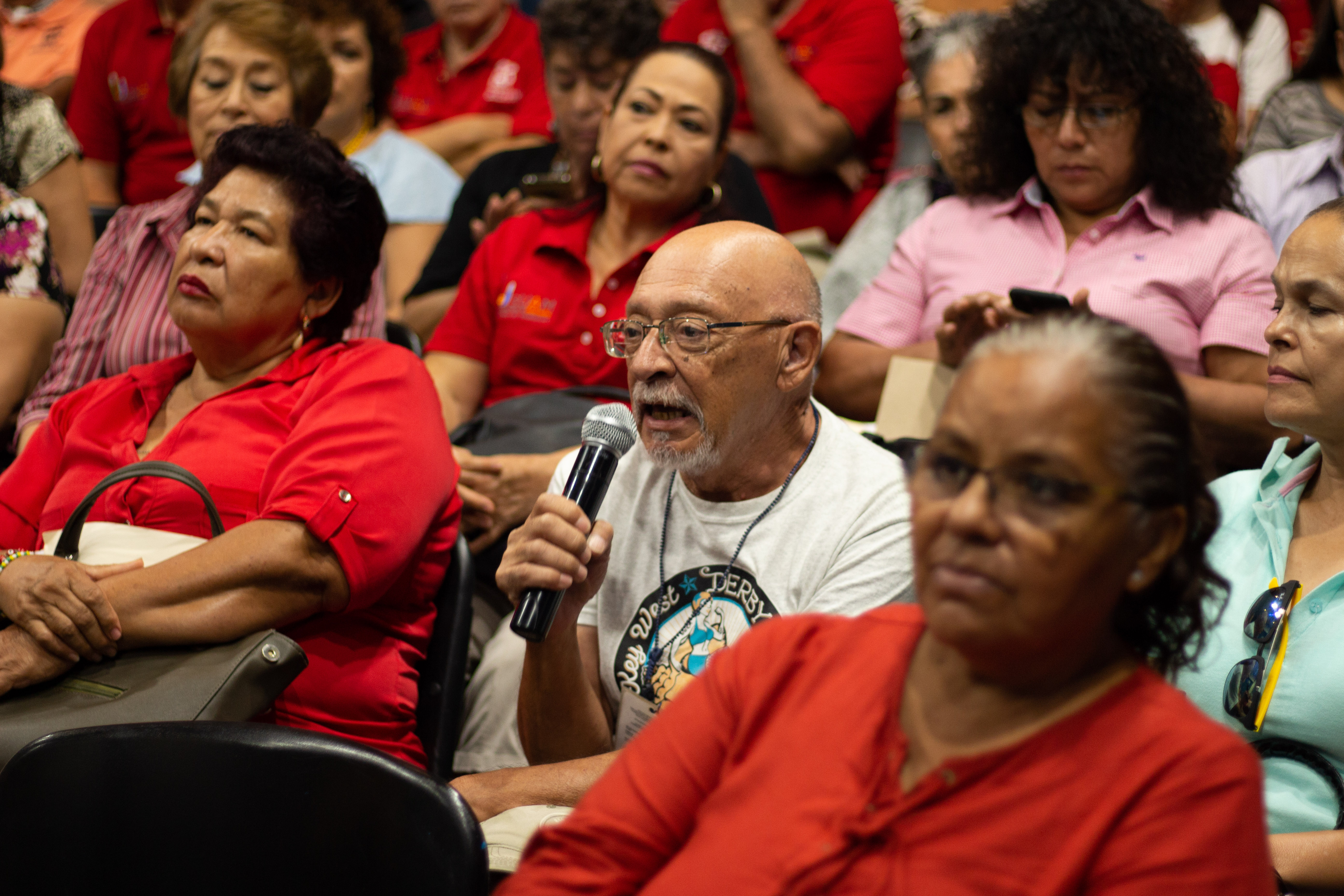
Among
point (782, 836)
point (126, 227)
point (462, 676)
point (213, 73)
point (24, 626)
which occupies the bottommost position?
point (462, 676)

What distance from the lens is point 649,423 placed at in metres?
1.83

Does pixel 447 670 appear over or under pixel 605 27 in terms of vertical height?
under

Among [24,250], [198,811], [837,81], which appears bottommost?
[198,811]

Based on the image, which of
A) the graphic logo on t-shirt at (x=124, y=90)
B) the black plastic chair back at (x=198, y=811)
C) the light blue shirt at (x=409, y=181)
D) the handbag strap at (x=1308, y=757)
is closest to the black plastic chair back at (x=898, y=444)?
the handbag strap at (x=1308, y=757)

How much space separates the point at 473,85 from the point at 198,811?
11.2 ft

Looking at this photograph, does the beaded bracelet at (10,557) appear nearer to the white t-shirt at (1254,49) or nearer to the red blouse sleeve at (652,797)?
the red blouse sleeve at (652,797)

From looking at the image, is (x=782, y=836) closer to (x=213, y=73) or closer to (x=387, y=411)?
(x=387, y=411)

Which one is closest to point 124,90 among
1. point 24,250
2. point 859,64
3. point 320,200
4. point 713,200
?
point 24,250

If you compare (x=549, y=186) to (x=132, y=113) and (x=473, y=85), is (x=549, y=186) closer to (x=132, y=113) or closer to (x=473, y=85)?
(x=473, y=85)

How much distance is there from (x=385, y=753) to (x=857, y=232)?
7.28 feet

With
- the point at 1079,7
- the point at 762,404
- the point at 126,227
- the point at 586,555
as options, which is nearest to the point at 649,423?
the point at 762,404

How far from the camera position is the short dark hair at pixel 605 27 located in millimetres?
3357

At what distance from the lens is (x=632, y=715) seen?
1827 millimetres

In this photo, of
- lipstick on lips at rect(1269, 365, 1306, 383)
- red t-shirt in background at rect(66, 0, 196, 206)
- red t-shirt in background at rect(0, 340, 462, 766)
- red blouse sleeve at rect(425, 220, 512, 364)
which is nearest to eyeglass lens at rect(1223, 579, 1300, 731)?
lipstick on lips at rect(1269, 365, 1306, 383)
